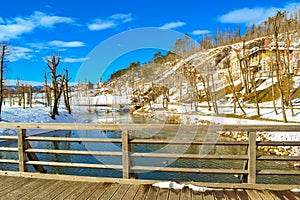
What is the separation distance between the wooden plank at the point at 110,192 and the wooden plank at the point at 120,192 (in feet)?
0.12

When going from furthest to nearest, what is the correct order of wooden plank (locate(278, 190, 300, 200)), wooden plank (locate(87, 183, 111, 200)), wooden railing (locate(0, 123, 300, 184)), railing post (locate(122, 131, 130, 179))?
railing post (locate(122, 131, 130, 179)) → wooden railing (locate(0, 123, 300, 184)) → wooden plank (locate(87, 183, 111, 200)) → wooden plank (locate(278, 190, 300, 200))

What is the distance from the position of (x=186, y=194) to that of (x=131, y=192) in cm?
62

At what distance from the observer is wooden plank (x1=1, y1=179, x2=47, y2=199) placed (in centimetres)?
253

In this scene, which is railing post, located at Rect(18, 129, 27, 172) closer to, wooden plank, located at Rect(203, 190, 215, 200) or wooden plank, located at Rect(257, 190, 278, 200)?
wooden plank, located at Rect(203, 190, 215, 200)

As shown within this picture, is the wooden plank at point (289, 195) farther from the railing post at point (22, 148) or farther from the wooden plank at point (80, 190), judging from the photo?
the railing post at point (22, 148)

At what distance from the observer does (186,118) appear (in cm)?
726

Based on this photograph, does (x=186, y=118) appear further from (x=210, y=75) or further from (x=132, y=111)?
(x=132, y=111)

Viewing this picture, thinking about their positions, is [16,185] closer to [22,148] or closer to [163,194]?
[22,148]

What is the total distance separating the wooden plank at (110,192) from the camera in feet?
8.10

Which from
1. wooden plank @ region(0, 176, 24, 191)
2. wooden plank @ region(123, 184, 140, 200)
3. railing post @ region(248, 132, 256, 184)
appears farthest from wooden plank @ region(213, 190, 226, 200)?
wooden plank @ region(0, 176, 24, 191)

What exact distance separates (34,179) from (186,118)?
198 inches

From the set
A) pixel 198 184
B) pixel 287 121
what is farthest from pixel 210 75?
pixel 287 121

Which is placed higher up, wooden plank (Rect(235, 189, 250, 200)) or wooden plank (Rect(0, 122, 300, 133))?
wooden plank (Rect(0, 122, 300, 133))

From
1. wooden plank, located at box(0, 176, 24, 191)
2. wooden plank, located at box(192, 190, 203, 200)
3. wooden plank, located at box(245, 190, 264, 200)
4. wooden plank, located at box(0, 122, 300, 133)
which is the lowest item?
wooden plank, located at box(245, 190, 264, 200)
